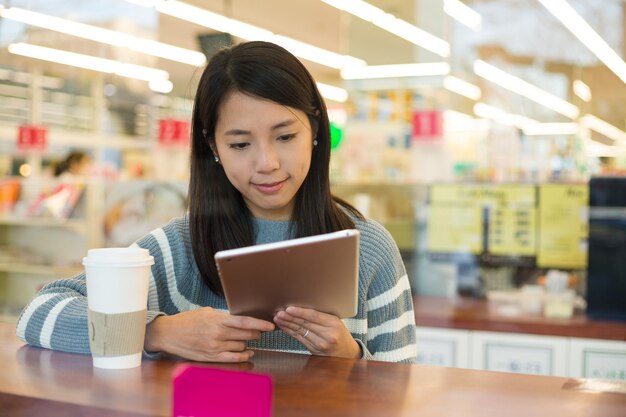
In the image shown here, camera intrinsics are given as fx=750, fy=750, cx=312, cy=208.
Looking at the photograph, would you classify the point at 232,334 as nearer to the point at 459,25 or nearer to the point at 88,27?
the point at 459,25

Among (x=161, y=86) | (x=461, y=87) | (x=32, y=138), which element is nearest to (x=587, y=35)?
(x=461, y=87)

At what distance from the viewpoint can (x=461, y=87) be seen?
4070 millimetres

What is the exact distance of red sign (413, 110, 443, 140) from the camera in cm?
410

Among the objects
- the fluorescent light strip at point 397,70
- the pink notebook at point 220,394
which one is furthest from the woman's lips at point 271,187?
the fluorescent light strip at point 397,70

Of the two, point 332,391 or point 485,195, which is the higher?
point 485,195

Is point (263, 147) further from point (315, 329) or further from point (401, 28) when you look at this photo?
point (401, 28)

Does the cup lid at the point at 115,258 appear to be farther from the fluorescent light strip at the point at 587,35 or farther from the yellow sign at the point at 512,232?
the fluorescent light strip at the point at 587,35

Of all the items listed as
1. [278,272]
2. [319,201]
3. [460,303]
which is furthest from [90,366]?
[460,303]

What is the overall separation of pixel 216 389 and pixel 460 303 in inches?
111

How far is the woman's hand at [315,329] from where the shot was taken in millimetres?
1112

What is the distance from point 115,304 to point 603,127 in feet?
10.3

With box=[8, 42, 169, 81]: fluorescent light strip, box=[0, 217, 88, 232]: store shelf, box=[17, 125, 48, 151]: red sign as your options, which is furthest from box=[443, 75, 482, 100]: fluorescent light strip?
box=[17, 125, 48, 151]: red sign

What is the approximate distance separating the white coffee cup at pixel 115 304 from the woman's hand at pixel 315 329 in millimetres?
214

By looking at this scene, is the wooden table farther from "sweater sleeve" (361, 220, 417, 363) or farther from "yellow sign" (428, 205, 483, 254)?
"yellow sign" (428, 205, 483, 254)
